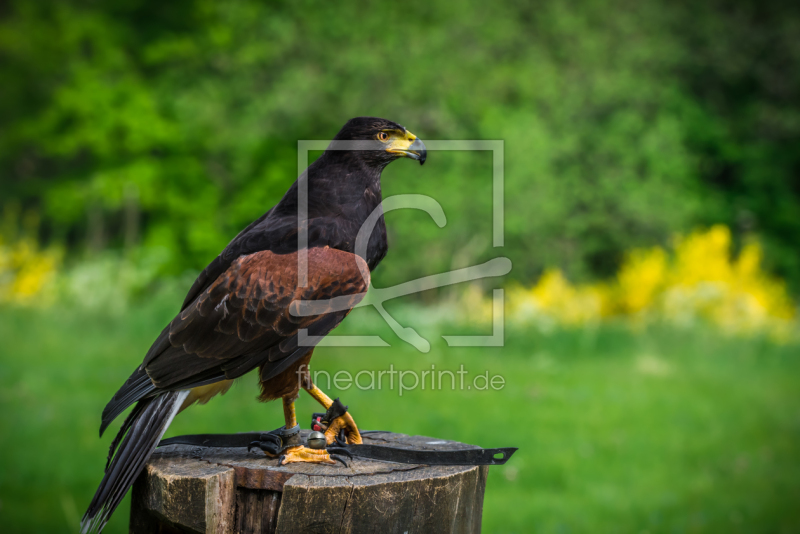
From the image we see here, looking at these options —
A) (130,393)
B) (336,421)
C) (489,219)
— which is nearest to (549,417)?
(336,421)

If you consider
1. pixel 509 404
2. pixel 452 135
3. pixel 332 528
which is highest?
pixel 452 135

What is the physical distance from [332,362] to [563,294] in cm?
493

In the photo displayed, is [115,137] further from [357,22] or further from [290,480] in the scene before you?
[290,480]

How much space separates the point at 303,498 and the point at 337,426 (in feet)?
1.71

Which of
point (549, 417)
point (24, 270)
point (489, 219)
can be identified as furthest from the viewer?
point (489, 219)

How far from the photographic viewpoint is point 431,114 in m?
10.8

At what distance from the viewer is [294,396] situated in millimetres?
2629

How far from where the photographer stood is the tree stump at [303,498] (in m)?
2.20

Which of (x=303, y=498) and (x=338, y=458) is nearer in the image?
(x=303, y=498)

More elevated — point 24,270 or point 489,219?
point 489,219

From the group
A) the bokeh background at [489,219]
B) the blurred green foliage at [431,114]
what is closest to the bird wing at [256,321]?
the bokeh background at [489,219]

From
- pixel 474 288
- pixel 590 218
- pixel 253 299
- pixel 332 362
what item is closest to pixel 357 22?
pixel 474 288

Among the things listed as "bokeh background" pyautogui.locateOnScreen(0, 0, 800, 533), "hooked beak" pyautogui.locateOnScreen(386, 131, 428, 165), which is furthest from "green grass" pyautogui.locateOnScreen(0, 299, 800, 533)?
"hooked beak" pyautogui.locateOnScreen(386, 131, 428, 165)

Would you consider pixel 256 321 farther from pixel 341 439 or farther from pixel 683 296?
pixel 683 296
